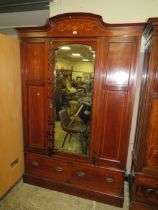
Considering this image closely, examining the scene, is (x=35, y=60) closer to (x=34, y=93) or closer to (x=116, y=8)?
(x=34, y=93)

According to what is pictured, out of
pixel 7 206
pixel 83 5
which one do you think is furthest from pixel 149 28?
pixel 7 206

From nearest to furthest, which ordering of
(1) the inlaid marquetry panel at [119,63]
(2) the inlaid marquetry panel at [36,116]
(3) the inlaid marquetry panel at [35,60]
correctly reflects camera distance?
(1) the inlaid marquetry panel at [119,63], (3) the inlaid marquetry panel at [35,60], (2) the inlaid marquetry panel at [36,116]

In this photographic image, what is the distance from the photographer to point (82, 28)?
5.41 feet

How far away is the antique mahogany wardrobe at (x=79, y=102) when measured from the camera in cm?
164

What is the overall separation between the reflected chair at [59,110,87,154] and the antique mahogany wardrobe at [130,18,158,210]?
27.7 inches

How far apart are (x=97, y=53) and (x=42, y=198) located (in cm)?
195

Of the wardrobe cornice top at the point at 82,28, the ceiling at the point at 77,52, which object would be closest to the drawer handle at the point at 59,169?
the ceiling at the point at 77,52

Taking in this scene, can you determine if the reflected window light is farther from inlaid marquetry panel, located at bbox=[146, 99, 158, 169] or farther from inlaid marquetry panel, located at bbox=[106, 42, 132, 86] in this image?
inlaid marquetry panel, located at bbox=[146, 99, 158, 169]

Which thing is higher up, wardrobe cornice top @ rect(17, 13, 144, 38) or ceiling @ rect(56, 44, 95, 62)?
wardrobe cornice top @ rect(17, 13, 144, 38)

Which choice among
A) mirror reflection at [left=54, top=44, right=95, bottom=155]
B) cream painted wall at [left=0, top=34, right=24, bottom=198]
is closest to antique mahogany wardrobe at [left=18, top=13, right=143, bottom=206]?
mirror reflection at [left=54, top=44, right=95, bottom=155]

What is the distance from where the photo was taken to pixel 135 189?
5.73ft

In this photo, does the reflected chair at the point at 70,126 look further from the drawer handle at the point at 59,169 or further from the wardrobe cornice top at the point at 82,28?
the wardrobe cornice top at the point at 82,28

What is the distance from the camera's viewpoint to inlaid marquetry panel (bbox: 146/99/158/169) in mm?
1535

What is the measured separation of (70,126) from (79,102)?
0.38 meters
